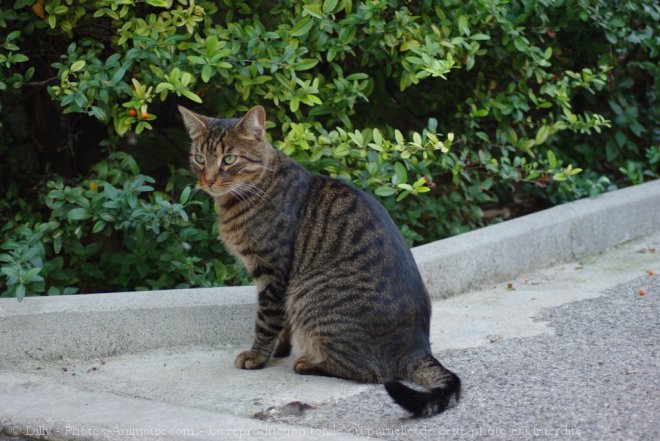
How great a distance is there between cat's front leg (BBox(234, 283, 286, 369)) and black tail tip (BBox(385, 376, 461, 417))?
36.2 inches

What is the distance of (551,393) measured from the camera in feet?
12.8

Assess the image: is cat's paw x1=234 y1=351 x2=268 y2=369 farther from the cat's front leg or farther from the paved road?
the paved road

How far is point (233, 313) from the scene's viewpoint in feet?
15.4

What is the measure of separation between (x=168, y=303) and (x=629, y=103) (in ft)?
14.6

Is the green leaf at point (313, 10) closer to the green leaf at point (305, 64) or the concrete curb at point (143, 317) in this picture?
the green leaf at point (305, 64)

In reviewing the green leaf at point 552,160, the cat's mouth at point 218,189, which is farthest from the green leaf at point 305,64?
the green leaf at point 552,160

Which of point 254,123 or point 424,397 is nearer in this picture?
point 424,397

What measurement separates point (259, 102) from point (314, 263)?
1585 mm

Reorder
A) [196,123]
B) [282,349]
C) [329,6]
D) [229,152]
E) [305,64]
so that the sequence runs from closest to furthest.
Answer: [229,152], [196,123], [282,349], [305,64], [329,6]

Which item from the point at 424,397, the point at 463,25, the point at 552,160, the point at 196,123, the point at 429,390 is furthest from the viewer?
the point at 552,160

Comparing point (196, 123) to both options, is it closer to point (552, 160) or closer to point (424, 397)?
point (424, 397)

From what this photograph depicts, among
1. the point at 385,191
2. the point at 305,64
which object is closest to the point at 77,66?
the point at 305,64

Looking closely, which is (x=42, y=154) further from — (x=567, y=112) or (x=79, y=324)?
(x=567, y=112)

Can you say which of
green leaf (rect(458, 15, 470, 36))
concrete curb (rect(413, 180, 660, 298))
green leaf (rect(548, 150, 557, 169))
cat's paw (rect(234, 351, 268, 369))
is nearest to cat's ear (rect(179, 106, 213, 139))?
cat's paw (rect(234, 351, 268, 369))
